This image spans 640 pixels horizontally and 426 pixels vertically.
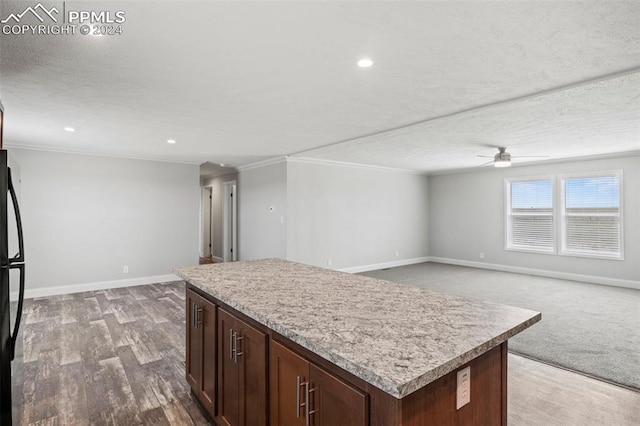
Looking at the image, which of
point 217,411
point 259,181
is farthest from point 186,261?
point 217,411

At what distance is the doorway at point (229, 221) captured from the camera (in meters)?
8.15

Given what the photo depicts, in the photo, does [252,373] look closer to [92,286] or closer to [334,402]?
[334,402]

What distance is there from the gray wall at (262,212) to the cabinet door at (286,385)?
16.1 feet

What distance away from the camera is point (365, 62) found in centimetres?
237

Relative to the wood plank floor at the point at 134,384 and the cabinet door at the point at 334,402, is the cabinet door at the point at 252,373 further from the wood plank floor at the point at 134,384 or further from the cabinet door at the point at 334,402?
the wood plank floor at the point at 134,384

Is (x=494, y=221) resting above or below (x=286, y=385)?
above

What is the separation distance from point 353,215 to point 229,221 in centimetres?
322

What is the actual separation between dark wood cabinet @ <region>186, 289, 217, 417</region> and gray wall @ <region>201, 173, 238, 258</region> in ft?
21.6

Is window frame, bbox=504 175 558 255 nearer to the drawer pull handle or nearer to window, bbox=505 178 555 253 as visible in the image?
window, bbox=505 178 555 253

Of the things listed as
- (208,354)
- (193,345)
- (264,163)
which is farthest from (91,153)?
(208,354)

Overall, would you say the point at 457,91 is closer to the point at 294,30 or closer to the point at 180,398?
the point at 294,30

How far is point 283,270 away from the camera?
8.73 ft

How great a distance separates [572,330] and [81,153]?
7538mm

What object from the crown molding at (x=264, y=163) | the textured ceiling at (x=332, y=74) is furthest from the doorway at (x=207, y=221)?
the textured ceiling at (x=332, y=74)
